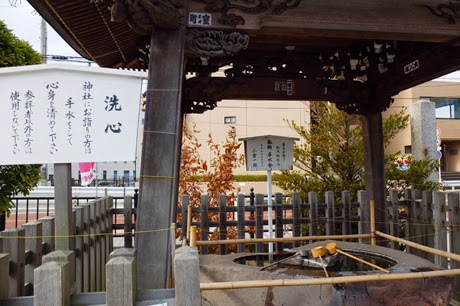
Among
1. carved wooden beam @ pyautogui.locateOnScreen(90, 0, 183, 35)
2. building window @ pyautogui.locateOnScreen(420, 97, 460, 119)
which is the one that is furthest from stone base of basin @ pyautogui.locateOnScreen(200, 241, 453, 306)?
building window @ pyautogui.locateOnScreen(420, 97, 460, 119)

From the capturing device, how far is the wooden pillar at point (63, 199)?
9.46 feet

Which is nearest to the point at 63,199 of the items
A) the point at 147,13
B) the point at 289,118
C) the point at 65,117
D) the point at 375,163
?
the point at 65,117

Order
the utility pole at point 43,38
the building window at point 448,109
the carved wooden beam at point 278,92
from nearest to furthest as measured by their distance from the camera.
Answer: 1. the carved wooden beam at point 278,92
2. the utility pole at point 43,38
3. the building window at point 448,109

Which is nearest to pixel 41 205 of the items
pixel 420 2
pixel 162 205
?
pixel 162 205

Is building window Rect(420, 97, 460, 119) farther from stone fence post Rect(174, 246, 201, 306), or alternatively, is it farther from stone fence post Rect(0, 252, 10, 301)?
stone fence post Rect(0, 252, 10, 301)

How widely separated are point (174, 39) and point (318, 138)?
6.11 meters

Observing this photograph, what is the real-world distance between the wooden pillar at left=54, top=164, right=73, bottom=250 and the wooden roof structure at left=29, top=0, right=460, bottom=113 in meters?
1.69

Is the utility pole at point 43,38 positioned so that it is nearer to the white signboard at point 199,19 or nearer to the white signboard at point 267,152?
the white signboard at point 267,152

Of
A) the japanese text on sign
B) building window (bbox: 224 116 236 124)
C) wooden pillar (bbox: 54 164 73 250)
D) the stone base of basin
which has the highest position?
building window (bbox: 224 116 236 124)

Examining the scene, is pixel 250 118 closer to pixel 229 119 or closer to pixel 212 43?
pixel 229 119

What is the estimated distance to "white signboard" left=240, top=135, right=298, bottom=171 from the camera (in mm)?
6754

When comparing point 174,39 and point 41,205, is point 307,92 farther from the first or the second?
point 41,205

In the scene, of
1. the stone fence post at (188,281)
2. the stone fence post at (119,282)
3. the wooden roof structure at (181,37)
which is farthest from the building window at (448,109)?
the stone fence post at (119,282)

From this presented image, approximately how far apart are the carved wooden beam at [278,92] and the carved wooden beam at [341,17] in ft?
8.41
